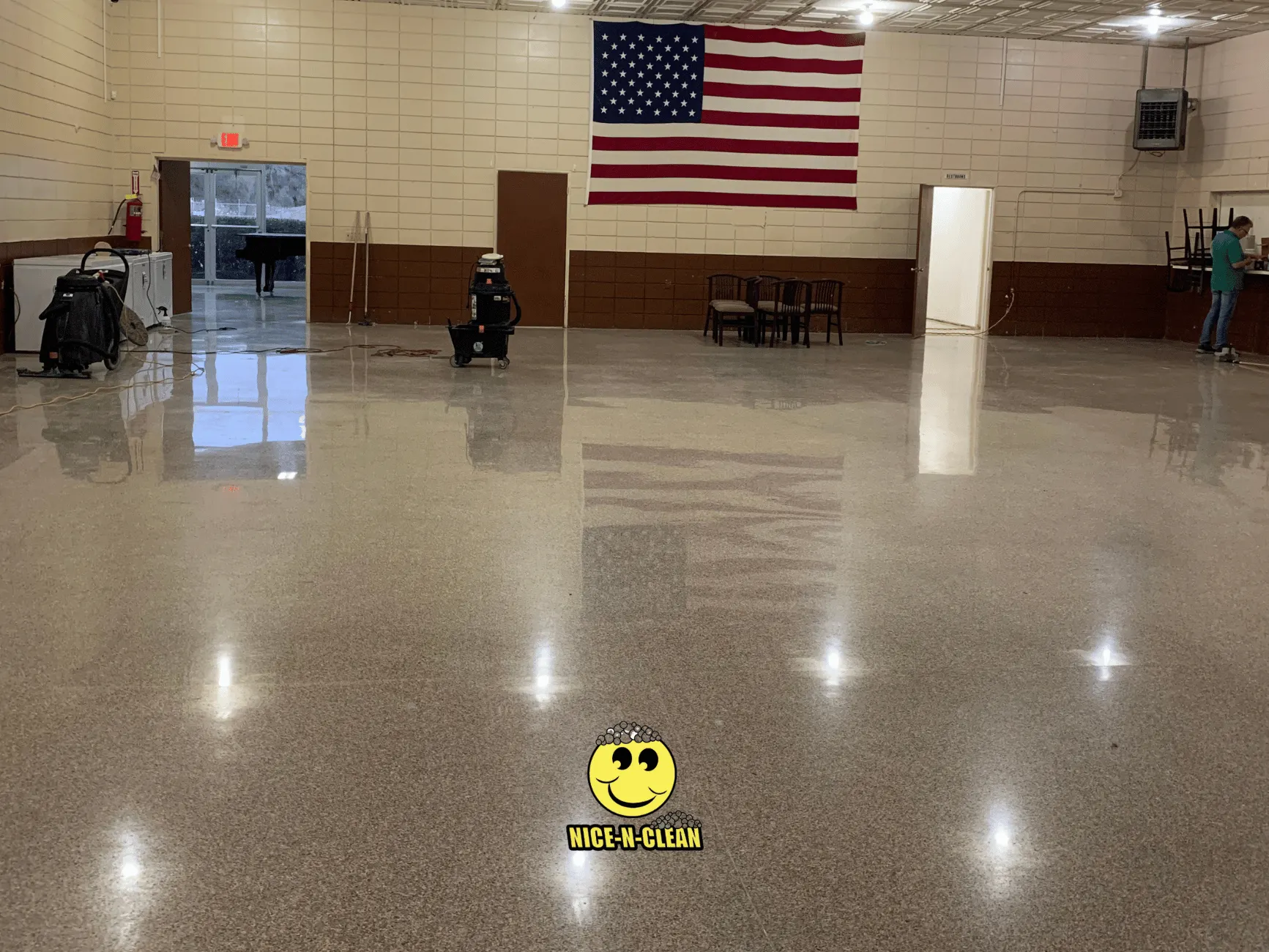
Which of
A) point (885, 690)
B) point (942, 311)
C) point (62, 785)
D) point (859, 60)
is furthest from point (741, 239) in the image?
point (62, 785)

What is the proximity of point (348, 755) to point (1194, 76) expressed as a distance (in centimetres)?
1520

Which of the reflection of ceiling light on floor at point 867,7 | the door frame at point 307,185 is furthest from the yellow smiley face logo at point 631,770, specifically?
the door frame at point 307,185

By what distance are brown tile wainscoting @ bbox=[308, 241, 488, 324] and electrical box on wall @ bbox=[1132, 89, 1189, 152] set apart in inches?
312

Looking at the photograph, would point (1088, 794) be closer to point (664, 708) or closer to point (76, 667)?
point (664, 708)

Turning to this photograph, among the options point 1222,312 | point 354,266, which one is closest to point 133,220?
point 354,266

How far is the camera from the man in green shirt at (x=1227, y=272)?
12109mm

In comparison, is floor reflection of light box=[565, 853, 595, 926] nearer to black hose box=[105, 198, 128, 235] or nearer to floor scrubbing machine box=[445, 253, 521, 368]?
floor scrubbing machine box=[445, 253, 521, 368]

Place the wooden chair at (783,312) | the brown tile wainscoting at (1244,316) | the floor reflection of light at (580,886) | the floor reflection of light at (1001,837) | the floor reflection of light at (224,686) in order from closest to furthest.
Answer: the floor reflection of light at (580,886), the floor reflection of light at (1001,837), the floor reflection of light at (224,686), the wooden chair at (783,312), the brown tile wainscoting at (1244,316)

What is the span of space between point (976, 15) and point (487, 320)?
7264 millimetres

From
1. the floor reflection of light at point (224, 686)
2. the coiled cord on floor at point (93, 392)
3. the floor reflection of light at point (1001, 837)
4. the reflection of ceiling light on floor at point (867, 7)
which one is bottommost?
the floor reflection of light at point (1001, 837)

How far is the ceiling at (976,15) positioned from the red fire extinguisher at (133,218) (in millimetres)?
3578

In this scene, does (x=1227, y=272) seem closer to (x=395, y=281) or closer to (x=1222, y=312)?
(x=1222, y=312)

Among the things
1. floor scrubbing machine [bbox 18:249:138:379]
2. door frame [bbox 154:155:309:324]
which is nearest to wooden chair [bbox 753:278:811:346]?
door frame [bbox 154:155:309:324]

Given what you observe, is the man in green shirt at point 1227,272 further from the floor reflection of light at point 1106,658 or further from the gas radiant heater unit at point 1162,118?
the floor reflection of light at point 1106,658
